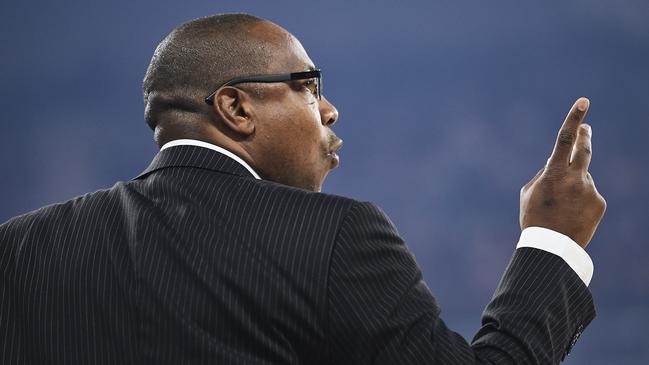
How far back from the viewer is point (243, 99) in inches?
43.7

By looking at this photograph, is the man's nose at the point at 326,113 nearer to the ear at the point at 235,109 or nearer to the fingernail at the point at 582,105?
the ear at the point at 235,109

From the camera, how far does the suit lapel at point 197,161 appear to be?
1.01 m

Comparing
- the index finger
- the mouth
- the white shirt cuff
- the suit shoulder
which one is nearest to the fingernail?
the index finger

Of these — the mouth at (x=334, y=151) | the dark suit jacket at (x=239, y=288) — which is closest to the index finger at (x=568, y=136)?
the dark suit jacket at (x=239, y=288)

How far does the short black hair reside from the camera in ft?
3.71

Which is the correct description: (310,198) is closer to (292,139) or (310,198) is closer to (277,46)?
(292,139)

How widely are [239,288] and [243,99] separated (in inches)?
13.0

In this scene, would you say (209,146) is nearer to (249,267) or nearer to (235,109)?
(235,109)

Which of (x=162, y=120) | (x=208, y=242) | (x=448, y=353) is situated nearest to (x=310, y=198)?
(x=208, y=242)

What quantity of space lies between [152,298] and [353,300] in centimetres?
22

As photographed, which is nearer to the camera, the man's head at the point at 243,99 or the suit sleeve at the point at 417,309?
the suit sleeve at the point at 417,309

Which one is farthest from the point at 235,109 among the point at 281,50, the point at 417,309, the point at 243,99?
the point at 417,309

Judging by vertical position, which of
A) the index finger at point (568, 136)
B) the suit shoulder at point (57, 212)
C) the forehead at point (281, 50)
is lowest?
the suit shoulder at point (57, 212)

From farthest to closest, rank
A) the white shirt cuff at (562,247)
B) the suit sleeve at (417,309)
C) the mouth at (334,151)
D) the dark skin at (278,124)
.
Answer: the mouth at (334,151), the dark skin at (278,124), the white shirt cuff at (562,247), the suit sleeve at (417,309)
